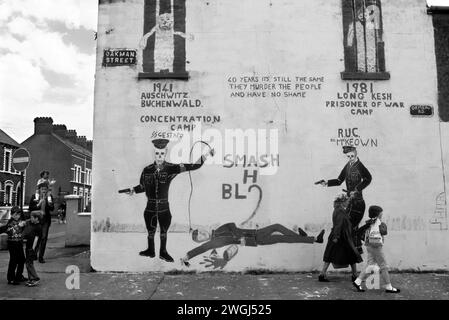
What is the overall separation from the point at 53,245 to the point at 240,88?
7.91 meters

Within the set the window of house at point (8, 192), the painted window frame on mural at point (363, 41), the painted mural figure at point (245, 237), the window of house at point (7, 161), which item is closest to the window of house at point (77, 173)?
the window of house at point (8, 192)

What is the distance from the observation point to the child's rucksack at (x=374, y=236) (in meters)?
7.21

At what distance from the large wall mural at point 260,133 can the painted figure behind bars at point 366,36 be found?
0.02m

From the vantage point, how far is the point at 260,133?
8.97 metres

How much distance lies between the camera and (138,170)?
884cm

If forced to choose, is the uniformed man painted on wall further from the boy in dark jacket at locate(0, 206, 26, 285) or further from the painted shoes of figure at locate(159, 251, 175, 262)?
the boy in dark jacket at locate(0, 206, 26, 285)

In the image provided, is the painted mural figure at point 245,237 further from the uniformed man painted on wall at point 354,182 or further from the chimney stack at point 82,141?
the chimney stack at point 82,141

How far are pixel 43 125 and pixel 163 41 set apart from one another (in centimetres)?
4099

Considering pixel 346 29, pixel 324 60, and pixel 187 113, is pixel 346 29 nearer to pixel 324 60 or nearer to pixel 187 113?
pixel 324 60

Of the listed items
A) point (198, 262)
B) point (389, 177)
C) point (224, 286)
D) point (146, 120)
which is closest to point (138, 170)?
point (146, 120)

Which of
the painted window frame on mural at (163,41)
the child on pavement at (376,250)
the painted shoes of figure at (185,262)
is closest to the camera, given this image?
the child on pavement at (376,250)

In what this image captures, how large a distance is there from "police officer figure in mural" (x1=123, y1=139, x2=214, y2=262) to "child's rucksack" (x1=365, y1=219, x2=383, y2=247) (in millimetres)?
3512

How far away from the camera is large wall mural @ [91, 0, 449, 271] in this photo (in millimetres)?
8719

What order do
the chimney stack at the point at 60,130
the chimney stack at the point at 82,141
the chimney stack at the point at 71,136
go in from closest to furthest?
the chimney stack at the point at 60,130 → the chimney stack at the point at 71,136 → the chimney stack at the point at 82,141
